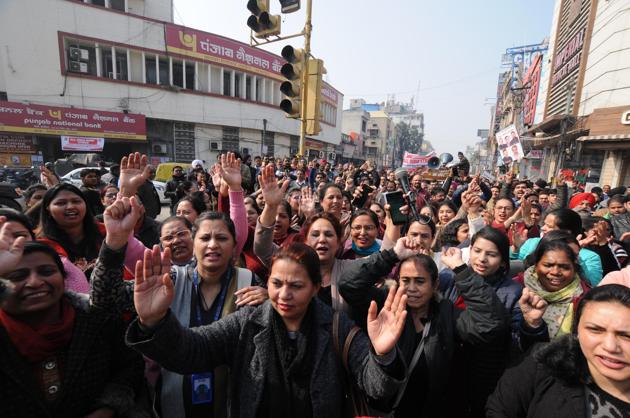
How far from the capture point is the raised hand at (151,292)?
1.43 m

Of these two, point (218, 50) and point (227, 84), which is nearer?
point (218, 50)

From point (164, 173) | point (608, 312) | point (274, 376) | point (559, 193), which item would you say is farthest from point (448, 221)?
point (164, 173)

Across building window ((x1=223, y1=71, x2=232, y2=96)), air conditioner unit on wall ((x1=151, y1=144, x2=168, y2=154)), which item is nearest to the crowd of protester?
air conditioner unit on wall ((x1=151, y1=144, x2=168, y2=154))

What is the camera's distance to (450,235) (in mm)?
3986

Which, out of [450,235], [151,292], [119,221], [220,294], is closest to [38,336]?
[151,292]

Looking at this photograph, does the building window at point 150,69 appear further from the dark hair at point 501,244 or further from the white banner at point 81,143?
the dark hair at point 501,244

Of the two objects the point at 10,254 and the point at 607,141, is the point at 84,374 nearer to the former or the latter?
the point at 10,254

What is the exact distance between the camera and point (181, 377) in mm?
1794

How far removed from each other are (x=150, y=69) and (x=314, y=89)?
2156cm

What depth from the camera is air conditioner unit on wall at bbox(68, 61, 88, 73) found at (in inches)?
729

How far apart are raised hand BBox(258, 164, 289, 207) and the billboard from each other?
22.4 ft

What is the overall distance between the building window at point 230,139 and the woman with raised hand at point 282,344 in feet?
76.9

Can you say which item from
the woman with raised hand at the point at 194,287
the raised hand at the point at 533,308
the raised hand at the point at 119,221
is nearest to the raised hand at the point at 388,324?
the woman with raised hand at the point at 194,287

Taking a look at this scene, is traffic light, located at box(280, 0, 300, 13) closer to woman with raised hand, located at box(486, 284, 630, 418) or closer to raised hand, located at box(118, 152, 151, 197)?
raised hand, located at box(118, 152, 151, 197)
